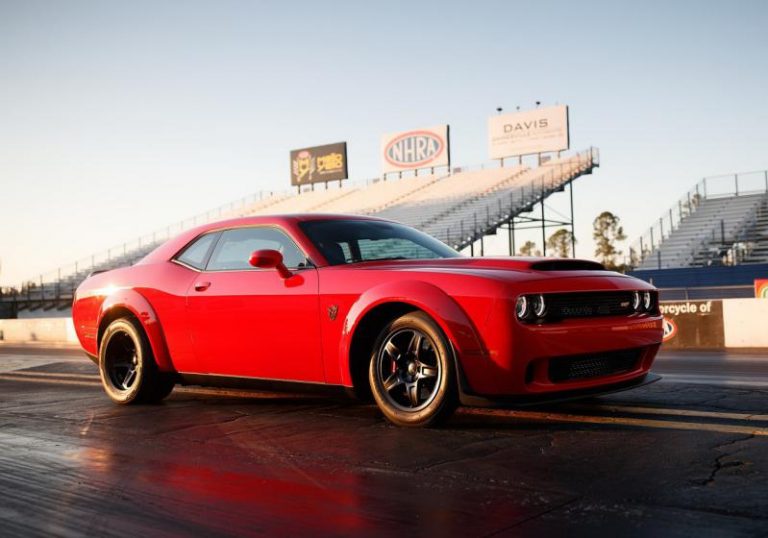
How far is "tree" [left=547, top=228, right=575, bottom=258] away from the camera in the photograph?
283 feet

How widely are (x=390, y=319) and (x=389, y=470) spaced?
4.38 ft

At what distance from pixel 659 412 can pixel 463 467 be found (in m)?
1.97

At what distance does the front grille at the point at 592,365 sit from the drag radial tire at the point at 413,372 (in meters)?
0.61

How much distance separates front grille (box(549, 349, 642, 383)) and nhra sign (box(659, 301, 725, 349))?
30.0ft

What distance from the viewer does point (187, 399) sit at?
7164 mm

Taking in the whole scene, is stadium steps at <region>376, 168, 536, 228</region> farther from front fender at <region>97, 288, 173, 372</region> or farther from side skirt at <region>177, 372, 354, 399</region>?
side skirt at <region>177, 372, 354, 399</region>

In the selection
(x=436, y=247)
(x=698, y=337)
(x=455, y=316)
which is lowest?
(x=698, y=337)

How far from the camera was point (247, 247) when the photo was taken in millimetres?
6238

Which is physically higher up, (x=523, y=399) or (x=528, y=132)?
(x=528, y=132)

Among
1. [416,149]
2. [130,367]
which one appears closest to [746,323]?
[130,367]

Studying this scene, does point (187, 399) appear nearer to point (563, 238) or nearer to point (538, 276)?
A: point (538, 276)

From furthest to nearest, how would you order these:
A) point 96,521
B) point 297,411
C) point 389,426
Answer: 1. point 297,411
2. point 389,426
3. point 96,521

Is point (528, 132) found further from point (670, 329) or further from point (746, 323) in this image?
point (746, 323)

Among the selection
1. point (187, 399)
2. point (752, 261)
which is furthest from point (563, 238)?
point (187, 399)
